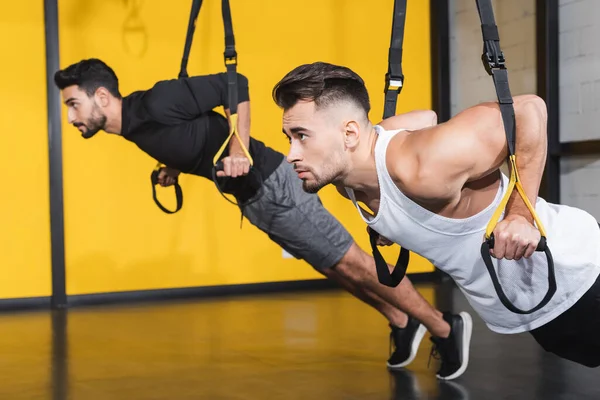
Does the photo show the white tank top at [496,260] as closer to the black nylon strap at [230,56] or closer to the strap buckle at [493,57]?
the strap buckle at [493,57]

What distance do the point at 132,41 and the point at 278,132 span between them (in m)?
1.15

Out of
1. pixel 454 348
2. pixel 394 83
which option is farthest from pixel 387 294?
pixel 394 83

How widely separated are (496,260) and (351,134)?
0.49 meters

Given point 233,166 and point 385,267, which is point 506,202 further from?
point 233,166

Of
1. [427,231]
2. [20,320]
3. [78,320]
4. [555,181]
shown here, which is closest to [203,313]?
[78,320]

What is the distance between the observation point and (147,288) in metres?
5.28

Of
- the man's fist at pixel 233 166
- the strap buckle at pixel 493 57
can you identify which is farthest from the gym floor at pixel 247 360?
the strap buckle at pixel 493 57

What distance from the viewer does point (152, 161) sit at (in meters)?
5.29

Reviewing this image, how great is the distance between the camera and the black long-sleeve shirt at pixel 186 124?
129 inches

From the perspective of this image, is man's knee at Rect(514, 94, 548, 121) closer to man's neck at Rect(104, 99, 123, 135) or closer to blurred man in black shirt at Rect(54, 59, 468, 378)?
blurred man in black shirt at Rect(54, 59, 468, 378)

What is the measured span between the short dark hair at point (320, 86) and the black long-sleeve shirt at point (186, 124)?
1338 mm

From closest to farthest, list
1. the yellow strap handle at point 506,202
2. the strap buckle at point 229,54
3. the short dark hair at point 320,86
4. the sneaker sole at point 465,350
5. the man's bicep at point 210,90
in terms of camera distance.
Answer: the yellow strap handle at point 506,202 < the short dark hair at point 320,86 < the strap buckle at point 229,54 < the sneaker sole at point 465,350 < the man's bicep at point 210,90

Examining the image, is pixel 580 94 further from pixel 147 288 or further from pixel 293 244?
pixel 147 288

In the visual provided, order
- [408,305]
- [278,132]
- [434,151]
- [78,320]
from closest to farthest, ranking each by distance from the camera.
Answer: [434,151]
[408,305]
[78,320]
[278,132]
